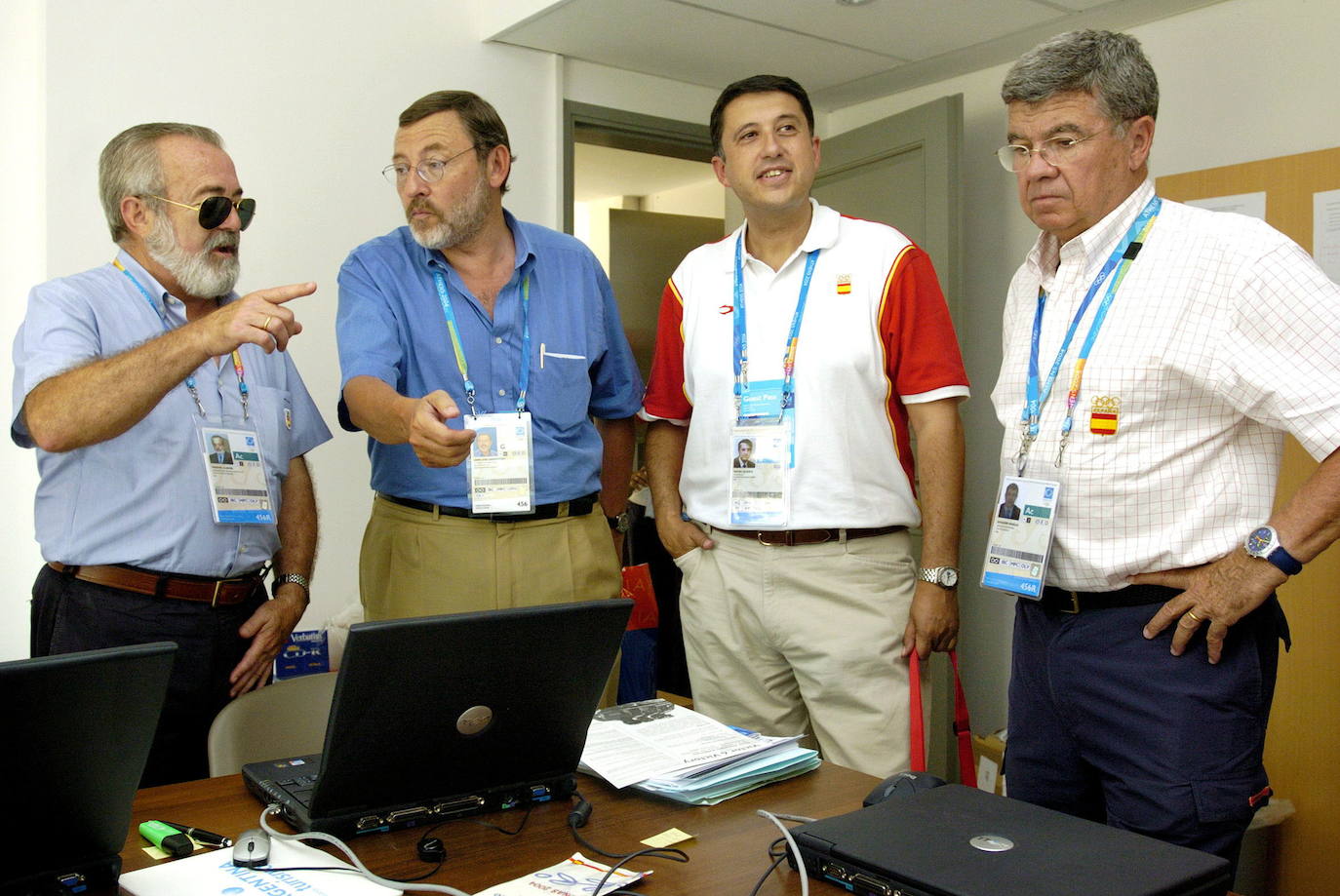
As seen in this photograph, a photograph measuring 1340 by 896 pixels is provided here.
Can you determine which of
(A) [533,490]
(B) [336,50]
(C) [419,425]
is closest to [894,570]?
(A) [533,490]

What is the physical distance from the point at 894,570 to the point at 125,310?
5.55ft

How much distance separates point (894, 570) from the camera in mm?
2400

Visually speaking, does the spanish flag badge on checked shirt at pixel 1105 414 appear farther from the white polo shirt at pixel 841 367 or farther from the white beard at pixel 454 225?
the white beard at pixel 454 225

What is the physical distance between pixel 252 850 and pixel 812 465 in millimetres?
1426

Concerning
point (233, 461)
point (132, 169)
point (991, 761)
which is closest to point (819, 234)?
point (233, 461)

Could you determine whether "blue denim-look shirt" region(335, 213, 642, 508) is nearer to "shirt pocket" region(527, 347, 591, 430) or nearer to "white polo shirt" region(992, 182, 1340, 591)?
"shirt pocket" region(527, 347, 591, 430)

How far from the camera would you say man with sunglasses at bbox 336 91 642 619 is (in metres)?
2.39

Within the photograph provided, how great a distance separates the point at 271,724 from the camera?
1927 mm

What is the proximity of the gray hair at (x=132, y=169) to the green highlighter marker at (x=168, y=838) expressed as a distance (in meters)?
1.46

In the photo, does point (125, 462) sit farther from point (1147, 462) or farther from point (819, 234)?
point (1147, 462)

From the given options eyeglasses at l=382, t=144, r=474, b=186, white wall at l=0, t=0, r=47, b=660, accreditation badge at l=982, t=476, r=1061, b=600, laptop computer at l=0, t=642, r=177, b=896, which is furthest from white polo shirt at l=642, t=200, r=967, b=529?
white wall at l=0, t=0, r=47, b=660

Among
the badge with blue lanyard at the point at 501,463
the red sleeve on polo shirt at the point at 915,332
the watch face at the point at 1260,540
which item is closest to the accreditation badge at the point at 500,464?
the badge with blue lanyard at the point at 501,463

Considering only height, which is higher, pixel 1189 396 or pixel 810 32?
pixel 810 32

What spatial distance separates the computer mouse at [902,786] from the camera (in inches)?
54.7
